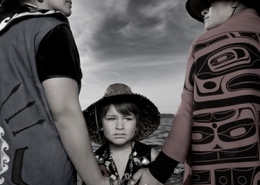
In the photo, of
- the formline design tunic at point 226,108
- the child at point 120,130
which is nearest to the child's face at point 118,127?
the child at point 120,130

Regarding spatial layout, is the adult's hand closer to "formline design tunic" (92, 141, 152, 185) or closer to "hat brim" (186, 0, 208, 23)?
"formline design tunic" (92, 141, 152, 185)

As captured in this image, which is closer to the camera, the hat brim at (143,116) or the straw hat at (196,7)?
the straw hat at (196,7)

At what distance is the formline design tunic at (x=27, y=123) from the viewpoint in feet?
4.56

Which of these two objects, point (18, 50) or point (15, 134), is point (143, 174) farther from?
point (18, 50)

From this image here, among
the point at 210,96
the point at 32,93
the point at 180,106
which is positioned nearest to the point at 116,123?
the point at 180,106

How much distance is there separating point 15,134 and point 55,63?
419mm

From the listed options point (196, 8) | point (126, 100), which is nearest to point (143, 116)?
point (126, 100)

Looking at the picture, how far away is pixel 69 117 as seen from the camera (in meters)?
1.42

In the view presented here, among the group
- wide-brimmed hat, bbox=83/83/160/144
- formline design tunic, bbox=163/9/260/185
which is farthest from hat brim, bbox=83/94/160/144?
formline design tunic, bbox=163/9/260/185

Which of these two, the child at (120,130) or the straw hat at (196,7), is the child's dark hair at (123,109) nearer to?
the child at (120,130)

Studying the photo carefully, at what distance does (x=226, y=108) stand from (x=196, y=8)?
1.09 m

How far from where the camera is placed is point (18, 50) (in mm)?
1460

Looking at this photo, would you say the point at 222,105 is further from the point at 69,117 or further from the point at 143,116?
the point at 143,116

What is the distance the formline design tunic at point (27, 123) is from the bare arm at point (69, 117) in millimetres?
40
